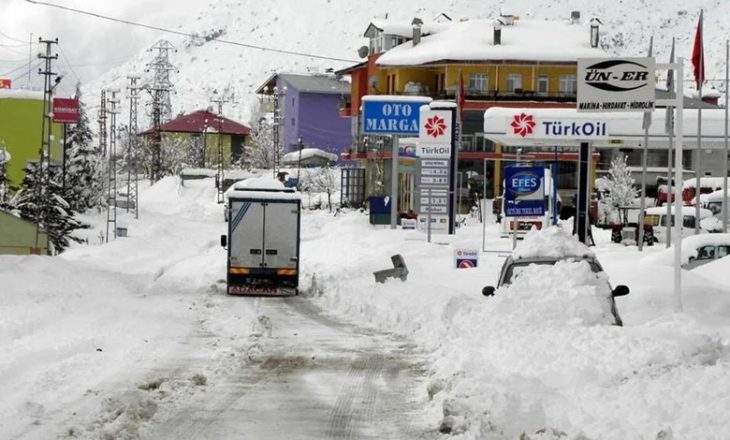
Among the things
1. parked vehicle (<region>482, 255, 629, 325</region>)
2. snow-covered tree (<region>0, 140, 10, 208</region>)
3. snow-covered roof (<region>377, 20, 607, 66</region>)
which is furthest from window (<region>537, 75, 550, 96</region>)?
parked vehicle (<region>482, 255, 629, 325</region>)

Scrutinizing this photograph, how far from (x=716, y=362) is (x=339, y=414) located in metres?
4.02

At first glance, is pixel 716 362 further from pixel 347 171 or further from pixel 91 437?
pixel 347 171

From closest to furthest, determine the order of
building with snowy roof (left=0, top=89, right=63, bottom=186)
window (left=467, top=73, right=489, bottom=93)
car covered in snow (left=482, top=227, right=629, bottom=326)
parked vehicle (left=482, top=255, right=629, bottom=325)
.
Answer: car covered in snow (left=482, top=227, right=629, bottom=326)
parked vehicle (left=482, top=255, right=629, bottom=325)
building with snowy roof (left=0, top=89, right=63, bottom=186)
window (left=467, top=73, right=489, bottom=93)

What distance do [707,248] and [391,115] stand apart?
64.1 ft

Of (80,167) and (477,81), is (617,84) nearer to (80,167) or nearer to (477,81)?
(80,167)

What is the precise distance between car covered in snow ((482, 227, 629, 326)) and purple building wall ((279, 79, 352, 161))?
11036 centimetres

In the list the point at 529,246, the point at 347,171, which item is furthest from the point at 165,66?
the point at 529,246

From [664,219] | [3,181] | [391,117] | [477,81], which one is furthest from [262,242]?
[477,81]

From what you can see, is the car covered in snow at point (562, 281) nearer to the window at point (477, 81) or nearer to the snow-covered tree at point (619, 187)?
the snow-covered tree at point (619, 187)

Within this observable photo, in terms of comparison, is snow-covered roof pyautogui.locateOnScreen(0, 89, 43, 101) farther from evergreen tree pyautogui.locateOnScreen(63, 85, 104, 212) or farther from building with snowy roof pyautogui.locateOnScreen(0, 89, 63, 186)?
evergreen tree pyautogui.locateOnScreen(63, 85, 104, 212)

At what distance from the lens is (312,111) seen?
436ft

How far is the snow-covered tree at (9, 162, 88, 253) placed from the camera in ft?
191

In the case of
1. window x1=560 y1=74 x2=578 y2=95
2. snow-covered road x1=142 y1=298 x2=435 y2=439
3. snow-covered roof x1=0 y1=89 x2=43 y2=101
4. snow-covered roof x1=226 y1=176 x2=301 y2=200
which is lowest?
snow-covered road x1=142 y1=298 x2=435 y2=439

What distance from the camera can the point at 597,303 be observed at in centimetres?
1686
